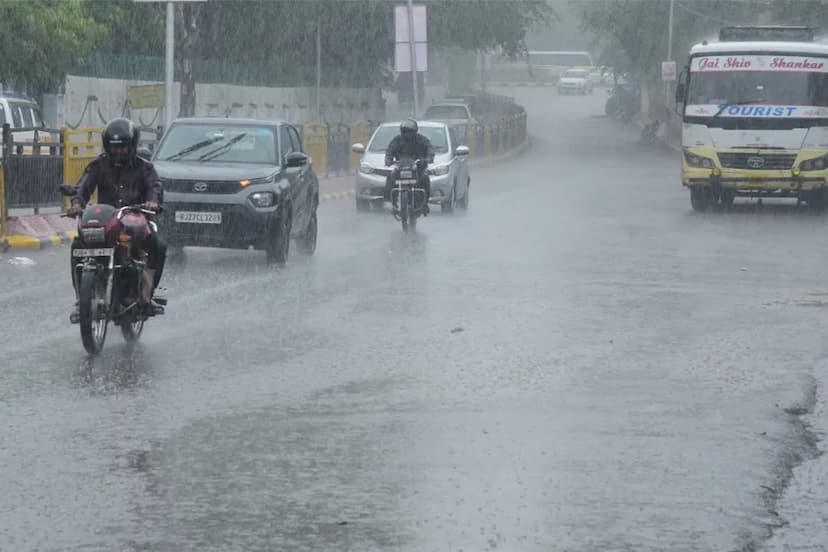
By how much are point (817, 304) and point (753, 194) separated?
571 inches

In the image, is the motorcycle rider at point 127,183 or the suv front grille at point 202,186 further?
the suv front grille at point 202,186

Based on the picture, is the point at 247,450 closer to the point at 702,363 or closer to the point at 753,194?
the point at 702,363

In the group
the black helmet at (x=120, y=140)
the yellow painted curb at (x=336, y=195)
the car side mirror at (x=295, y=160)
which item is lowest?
the yellow painted curb at (x=336, y=195)

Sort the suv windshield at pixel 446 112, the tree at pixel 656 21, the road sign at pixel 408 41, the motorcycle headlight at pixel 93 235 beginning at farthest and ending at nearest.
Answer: the tree at pixel 656 21 < the suv windshield at pixel 446 112 < the road sign at pixel 408 41 < the motorcycle headlight at pixel 93 235

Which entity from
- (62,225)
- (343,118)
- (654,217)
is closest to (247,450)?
(62,225)

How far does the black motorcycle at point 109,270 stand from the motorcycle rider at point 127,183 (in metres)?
0.11

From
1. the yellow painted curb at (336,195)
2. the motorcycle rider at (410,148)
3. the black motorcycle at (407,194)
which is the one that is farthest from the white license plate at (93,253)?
the yellow painted curb at (336,195)

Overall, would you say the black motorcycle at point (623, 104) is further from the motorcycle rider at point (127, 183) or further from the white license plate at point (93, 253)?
the white license plate at point (93, 253)

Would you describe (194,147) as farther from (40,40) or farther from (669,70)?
(669,70)

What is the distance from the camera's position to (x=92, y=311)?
11.2 meters

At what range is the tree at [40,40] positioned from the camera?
36.3 metres

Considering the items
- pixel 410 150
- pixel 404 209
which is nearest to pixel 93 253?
pixel 404 209

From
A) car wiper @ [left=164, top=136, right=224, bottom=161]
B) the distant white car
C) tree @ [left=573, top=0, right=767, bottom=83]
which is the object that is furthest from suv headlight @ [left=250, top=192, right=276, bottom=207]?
the distant white car

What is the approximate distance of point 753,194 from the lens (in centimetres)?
2952
